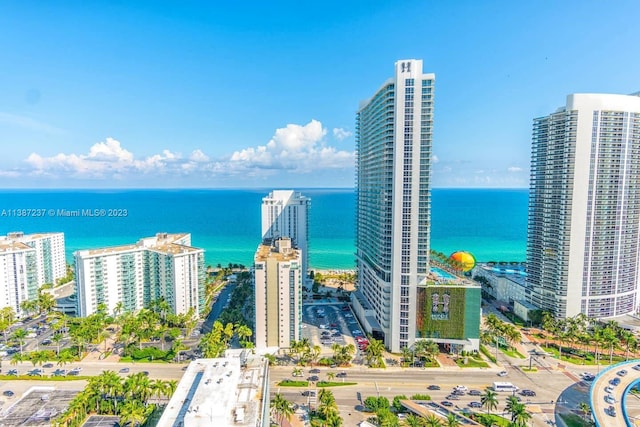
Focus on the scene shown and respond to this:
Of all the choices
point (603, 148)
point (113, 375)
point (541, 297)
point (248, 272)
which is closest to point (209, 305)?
point (248, 272)

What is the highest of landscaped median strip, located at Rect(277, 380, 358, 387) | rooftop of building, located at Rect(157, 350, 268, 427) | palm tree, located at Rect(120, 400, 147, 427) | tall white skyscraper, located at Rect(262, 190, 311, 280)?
tall white skyscraper, located at Rect(262, 190, 311, 280)

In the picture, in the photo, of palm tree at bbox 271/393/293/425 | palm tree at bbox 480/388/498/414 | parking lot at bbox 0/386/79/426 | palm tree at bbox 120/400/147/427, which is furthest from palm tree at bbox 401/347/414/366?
parking lot at bbox 0/386/79/426

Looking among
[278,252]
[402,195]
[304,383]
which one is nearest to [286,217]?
[278,252]

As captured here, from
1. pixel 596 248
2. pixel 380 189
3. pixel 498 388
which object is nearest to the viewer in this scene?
pixel 498 388

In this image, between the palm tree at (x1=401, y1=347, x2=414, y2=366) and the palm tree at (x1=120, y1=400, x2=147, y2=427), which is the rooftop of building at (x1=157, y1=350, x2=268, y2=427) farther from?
the palm tree at (x1=401, y1=347, x2=414, y2=366)

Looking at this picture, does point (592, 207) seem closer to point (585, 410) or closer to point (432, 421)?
point (585, 410)

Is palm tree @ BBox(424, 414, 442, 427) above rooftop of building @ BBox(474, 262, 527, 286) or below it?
below

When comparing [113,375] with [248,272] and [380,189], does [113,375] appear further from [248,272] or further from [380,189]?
[248,272]
